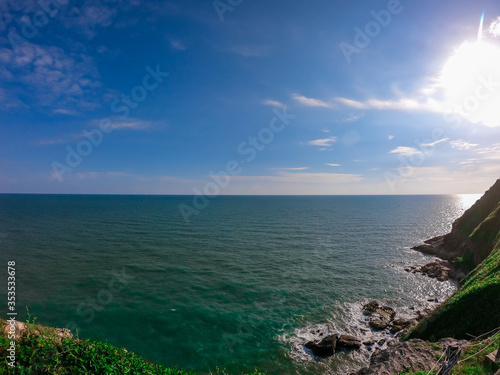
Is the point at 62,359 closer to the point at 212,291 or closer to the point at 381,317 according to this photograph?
the point at 212,291

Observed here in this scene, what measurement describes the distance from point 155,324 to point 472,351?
24.0 meters

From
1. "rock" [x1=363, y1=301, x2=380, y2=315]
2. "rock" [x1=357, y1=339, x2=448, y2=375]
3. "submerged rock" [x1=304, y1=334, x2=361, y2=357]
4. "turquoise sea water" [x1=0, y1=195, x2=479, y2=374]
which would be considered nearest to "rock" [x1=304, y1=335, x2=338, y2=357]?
"submerged rock" [x1=304, y1=334, x2=361, y2=357]

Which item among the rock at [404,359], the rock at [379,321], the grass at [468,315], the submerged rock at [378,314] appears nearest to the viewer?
the rock at [404,359]

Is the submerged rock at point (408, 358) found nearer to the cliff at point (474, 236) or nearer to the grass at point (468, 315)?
the grass at point (468, 315)

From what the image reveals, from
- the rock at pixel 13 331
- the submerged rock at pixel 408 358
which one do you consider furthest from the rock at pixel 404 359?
the rock at pixel 13 331

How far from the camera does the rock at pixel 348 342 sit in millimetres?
20984

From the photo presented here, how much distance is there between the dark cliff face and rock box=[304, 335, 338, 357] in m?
27.7

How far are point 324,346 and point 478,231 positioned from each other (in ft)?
111

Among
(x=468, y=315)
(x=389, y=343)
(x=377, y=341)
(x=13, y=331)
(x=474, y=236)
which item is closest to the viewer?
(x=13, y=331)

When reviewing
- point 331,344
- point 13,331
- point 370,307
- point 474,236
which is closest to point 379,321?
point 370,307

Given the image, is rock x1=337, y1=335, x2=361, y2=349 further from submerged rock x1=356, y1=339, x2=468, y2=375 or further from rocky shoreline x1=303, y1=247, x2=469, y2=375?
submerged rock x1=356, y1=339, x2=468, y2=375

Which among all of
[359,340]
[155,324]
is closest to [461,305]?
[359,340]

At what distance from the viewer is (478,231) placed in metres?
37.0

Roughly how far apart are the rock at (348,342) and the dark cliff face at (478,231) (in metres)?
25.6
